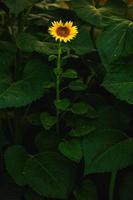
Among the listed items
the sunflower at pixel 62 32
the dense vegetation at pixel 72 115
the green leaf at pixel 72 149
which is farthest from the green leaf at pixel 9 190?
the sunflower at pixel 62 32

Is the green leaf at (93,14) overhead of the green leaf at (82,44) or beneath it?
overhead

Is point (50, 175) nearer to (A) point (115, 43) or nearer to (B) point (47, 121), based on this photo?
(B) point (47, 121)

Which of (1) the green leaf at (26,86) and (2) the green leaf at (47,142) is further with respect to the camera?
(2) the green leaf at (47,142)

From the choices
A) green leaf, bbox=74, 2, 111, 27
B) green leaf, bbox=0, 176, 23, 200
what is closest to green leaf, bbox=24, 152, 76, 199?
green leaf, bbox=0, 176, 23, 200

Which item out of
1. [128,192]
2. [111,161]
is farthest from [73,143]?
[128,192]

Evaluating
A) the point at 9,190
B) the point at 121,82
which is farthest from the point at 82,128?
the point at 9,190

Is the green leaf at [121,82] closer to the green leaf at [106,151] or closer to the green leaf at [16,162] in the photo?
the green leaf at [106,151]
